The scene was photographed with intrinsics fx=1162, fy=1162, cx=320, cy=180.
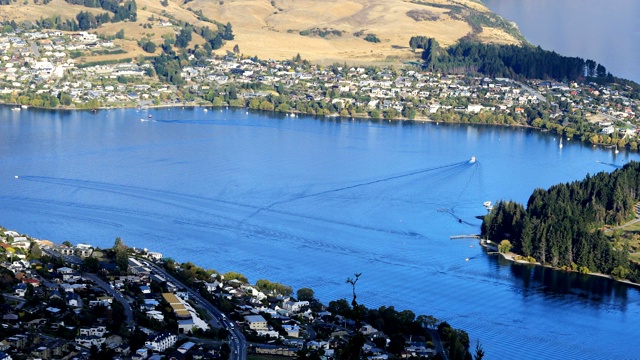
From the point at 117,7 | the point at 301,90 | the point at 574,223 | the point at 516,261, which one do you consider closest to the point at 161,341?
the point at 516,261

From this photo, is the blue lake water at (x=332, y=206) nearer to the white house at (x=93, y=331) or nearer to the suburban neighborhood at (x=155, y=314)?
the suburban neighborhood at (x=155, y=314)

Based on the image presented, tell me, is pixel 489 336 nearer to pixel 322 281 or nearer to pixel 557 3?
pixel 322 281

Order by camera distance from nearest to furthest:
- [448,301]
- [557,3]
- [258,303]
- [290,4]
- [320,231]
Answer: [258,303] < [448,301] < [320,231] < [290,4] < [557,3]

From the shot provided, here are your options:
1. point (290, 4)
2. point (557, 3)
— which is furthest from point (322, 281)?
point (557, 3)

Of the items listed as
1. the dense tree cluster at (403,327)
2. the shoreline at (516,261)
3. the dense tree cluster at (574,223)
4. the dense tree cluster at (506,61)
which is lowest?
the dense tree cluster at (403,327)

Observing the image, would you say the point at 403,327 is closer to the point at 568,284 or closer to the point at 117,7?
the point at 568,284

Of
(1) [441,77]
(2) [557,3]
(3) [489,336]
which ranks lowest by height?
(3) [489,336]

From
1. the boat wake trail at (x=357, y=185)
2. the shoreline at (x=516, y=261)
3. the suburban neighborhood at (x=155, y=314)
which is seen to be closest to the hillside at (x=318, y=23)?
the boat wake trail at (x=357, y=185)
